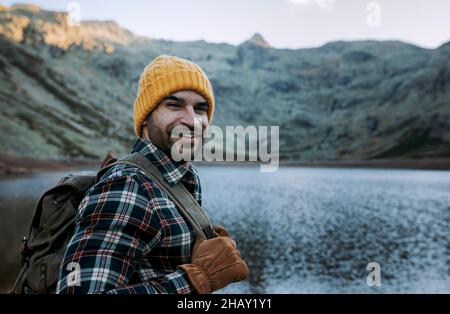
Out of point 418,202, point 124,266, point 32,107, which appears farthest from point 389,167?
point 124,266

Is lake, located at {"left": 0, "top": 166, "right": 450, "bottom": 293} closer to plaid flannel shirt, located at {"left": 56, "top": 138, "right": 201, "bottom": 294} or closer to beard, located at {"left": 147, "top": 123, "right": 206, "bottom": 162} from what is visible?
beard, located at {"left": 147, "top": 123, "right": 206, "bottom": 162}

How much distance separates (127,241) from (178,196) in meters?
0.60

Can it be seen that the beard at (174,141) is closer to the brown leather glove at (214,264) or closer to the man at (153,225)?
the man at (153,225)

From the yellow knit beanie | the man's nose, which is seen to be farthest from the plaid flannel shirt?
the yellow knit beanie

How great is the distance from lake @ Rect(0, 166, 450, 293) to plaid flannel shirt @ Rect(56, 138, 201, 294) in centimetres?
2295

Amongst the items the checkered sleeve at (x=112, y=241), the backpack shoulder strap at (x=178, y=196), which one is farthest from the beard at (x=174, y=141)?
the checkered sleeve at (x=112, y=241)

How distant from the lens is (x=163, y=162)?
2938 mm

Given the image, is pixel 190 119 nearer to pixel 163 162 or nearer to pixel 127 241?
pixel 163 162

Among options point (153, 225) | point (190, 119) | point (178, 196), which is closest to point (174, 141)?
point (190, 119)

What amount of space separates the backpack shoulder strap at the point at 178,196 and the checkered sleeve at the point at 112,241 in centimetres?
26

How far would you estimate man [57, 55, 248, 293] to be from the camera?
2268 mm

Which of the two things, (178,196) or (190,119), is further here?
(190,119)

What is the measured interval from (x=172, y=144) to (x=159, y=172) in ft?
1.01
